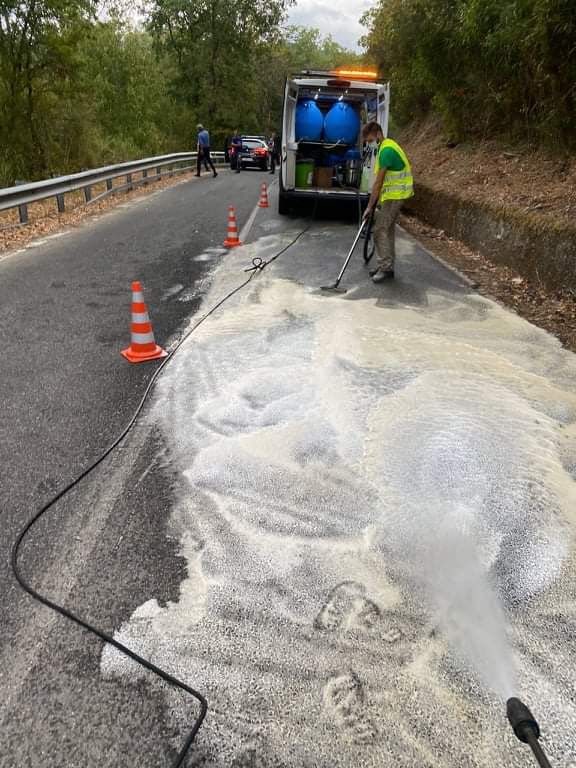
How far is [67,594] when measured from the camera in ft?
6.95

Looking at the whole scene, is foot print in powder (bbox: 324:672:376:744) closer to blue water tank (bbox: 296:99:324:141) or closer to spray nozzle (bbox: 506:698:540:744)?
spray nozzle (bbox: 506:698:540:744)

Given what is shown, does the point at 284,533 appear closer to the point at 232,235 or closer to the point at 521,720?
the point at 521,720

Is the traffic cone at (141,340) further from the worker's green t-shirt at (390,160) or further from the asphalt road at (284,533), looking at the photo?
the worker's green t-shirt at (390,160)

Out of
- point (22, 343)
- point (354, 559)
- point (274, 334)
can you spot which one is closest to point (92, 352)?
point (22, 343)

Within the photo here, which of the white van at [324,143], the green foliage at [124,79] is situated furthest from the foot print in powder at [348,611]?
the green foliage at [124,79]

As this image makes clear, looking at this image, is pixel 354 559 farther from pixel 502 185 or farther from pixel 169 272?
pixel 502 185

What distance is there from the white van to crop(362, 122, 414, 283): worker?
379 cm

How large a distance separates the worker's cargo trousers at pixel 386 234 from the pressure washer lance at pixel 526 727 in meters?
5.62

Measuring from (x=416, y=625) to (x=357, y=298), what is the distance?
4.38 metres

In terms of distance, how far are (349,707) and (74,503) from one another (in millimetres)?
1654

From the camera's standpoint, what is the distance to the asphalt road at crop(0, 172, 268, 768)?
1.67 m

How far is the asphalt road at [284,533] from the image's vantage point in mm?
1670

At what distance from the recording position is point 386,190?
21.3 feet

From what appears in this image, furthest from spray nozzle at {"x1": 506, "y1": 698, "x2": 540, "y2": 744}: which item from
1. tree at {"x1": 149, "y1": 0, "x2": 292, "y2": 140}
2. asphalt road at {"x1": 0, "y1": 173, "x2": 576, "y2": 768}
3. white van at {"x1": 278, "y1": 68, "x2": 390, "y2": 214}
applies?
tree at {"x1": 149, "y1": 0, "x2": 292, "y2": 140}
